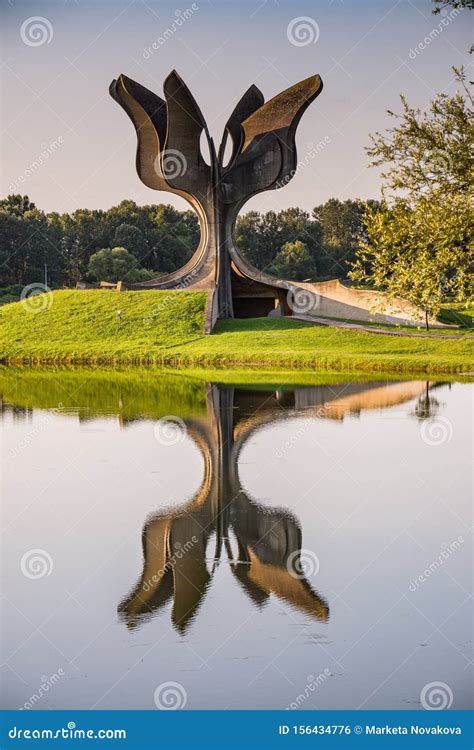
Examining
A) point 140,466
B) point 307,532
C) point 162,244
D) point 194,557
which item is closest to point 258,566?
point 194,557

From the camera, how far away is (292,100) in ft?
147

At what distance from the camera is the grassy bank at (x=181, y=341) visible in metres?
33.0

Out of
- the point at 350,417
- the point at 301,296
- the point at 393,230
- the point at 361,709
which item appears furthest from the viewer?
the point at 301,296

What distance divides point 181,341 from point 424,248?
74.5 feet

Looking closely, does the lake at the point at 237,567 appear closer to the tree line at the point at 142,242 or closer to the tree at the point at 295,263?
the tree line at the point at 142,242

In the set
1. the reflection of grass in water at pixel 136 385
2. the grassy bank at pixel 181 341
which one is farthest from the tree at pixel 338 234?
the reflection of grass in water at pixel 136 385

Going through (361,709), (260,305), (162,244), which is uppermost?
(162,244)

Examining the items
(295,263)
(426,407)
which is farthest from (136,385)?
(295,263)

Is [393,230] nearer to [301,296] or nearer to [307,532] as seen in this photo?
[307,532]

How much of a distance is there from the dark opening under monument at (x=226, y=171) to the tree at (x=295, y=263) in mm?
29837

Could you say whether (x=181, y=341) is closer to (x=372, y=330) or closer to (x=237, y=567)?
(x=372, y=330)

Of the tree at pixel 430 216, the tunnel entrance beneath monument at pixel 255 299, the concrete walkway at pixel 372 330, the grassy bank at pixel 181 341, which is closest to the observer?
the tree at pixel 430 216

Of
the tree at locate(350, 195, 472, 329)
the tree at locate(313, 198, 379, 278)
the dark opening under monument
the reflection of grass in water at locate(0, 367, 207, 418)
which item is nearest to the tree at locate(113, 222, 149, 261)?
the tree at locate(313, 198, 379, 278)

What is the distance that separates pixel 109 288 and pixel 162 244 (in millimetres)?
27190
